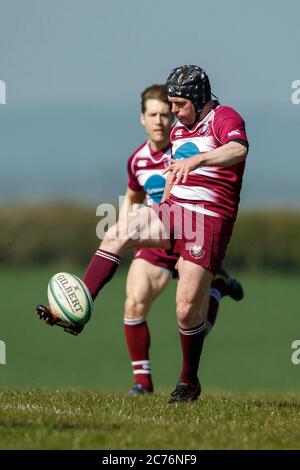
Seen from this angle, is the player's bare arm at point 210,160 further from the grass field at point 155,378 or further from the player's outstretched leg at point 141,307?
the player's outstretched leg at point 141,307

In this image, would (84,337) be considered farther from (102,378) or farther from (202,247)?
(202,247)

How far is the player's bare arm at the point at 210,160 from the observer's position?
8766 mm

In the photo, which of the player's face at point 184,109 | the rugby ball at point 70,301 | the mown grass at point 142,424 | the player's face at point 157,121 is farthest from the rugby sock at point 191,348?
the player's face at point 157,121

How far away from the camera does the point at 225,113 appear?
9820 millimetres

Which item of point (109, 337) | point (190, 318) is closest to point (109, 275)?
point (190, 318)

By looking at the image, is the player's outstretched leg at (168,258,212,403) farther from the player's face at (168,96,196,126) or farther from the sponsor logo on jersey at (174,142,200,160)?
the player's face at (168,96,196,126)

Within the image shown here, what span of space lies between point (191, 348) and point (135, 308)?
2.56 m

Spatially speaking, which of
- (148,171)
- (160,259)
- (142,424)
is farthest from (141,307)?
(142,424)

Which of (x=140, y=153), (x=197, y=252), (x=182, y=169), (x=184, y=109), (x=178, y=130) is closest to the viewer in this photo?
(x=182, y=169)

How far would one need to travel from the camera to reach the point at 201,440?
7656mm

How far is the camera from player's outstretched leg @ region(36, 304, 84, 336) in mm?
9836

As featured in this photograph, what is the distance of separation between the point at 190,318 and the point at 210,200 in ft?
3.05

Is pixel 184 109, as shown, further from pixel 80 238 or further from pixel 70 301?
pixel 80 238
